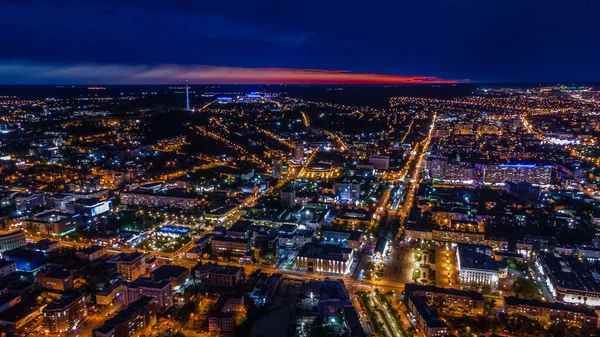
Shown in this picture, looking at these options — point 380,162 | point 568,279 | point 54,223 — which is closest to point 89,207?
point 54,223

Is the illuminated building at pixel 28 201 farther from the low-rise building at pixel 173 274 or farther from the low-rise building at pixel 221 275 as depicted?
the low-rise building at pixel 221 275

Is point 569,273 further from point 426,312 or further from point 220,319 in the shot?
point 220,319

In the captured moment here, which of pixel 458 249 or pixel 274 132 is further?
pixel 274 132

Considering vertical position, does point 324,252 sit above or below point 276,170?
below

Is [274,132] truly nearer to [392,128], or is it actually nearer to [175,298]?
[392,128]

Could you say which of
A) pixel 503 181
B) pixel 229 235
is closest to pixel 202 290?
pixel 229 235

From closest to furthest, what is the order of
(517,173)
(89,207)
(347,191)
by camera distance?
(89,207) < (347,191) < (517,173)

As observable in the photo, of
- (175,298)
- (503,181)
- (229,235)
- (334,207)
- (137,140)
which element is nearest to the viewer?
(175,298)

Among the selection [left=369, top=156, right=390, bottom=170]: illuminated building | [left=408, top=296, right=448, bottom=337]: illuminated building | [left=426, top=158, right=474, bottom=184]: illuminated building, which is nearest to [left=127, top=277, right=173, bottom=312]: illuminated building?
[left=408, top=296, right=448, bottom=337]: illuminated building
